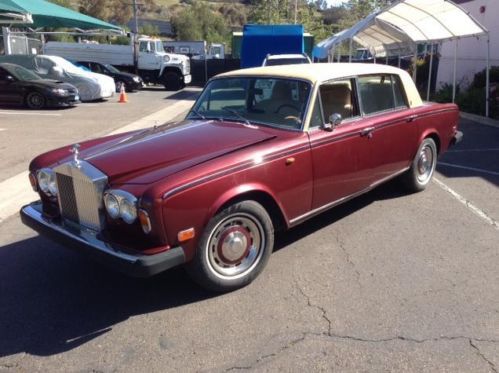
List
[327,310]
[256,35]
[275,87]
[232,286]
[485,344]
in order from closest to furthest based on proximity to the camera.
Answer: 1. [485,344]
2. [327,310]
3. [232,286]
4. [275,87]
5. [256,35]

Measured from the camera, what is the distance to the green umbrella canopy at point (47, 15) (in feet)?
62.7

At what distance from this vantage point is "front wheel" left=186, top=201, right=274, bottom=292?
359 centimetres

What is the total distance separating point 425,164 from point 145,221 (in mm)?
4188

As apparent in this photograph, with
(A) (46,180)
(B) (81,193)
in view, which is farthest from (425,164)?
(A) (46,180)

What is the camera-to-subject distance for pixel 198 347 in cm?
316

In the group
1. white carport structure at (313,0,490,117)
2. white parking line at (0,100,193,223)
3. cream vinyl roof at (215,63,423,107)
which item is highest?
white carport structure at (313,0,490,117)

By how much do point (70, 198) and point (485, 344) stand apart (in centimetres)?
307

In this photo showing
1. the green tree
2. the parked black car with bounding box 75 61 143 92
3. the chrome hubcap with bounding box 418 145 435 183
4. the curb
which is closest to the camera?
the chrome hubcap with bounding box 418 145 435 183

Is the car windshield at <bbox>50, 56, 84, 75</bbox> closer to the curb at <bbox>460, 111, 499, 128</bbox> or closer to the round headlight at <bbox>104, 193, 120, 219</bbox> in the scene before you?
the curb at <bbox>460, 111, 499, 128</bbox>

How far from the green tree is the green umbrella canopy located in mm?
44780

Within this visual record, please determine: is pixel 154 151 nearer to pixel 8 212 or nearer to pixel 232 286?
pixel 232 286

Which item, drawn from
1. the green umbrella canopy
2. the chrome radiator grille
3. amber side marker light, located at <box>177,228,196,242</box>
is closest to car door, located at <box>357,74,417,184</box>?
amber side marker light, located at <box>177,228,196,242</box>

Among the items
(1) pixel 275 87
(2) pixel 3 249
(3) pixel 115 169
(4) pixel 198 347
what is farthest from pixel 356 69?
(2) pixel 3 249

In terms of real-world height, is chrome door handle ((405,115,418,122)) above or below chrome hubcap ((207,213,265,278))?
above
